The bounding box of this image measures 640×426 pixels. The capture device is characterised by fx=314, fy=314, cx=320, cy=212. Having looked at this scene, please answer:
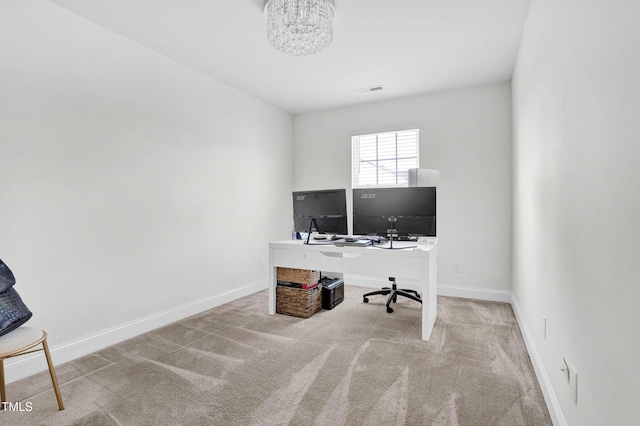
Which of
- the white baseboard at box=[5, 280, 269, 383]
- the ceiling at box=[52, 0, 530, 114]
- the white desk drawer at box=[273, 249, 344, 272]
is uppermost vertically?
the ceiling at box=[52, 0, 530, 114]

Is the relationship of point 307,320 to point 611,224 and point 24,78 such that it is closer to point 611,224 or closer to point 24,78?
point 611,224

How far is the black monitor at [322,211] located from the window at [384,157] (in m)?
1.51

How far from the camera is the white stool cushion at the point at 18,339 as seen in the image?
150cm

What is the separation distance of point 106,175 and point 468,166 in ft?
12.4

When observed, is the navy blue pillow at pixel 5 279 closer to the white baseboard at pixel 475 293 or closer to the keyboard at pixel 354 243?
the keyboard at pixel 354 243

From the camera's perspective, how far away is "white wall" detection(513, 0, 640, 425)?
87 centimetres

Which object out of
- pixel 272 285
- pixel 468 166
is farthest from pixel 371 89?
pixel 272 285

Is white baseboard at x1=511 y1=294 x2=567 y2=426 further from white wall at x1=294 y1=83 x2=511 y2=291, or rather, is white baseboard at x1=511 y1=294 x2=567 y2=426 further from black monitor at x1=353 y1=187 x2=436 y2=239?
white wall at x1=294 y1=83 x2=511 y2=291

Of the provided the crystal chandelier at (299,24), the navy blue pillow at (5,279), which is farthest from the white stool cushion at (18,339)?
the crystal chandelier at (299,24)

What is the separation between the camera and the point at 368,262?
282 centimetres

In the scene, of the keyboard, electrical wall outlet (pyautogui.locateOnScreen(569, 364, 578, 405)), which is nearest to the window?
the keyboard

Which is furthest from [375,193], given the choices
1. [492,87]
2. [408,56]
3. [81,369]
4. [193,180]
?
[81,369]

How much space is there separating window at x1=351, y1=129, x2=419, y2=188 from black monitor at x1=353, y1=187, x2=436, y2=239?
1449 mm

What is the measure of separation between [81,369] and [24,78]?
201cm
